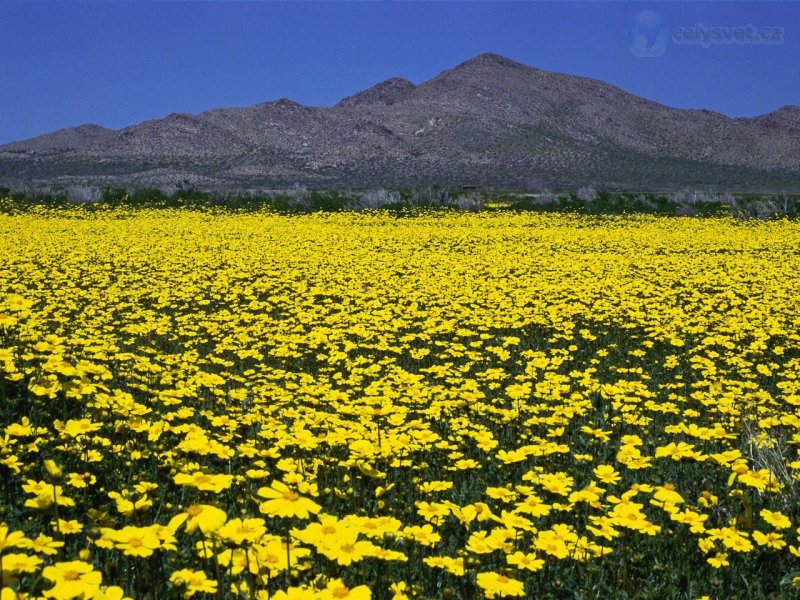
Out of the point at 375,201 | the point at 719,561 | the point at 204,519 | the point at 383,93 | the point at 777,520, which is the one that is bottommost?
the point at 719,561

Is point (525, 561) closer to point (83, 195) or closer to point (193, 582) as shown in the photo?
point (193, 582)

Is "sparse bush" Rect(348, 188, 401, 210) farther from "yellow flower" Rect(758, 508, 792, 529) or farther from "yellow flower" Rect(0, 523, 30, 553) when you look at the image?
"yellow flower" Rect(0, 523, 30, 553)

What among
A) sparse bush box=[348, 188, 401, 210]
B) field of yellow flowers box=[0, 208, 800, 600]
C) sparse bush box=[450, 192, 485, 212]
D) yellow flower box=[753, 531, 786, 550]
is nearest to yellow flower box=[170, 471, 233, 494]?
field of yellow flowers box=[0, 208, 800, 600]

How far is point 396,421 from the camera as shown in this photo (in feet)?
15.4

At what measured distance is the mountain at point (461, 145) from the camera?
7088cm

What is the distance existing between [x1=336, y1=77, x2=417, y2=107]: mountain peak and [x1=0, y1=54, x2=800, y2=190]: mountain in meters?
31.4

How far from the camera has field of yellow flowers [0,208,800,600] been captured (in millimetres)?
2865

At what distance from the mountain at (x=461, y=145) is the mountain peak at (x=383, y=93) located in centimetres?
3138

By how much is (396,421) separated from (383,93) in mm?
170287

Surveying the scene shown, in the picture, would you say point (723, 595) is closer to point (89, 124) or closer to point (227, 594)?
point (227, 594)

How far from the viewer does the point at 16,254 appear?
50.0 feet

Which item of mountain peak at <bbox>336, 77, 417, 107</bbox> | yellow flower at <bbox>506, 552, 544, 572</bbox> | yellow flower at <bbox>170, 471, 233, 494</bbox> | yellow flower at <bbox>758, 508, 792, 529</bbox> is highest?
mountain peak at <bbox>336, 77, 417, 107</bbox>

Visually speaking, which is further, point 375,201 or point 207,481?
point 375,201

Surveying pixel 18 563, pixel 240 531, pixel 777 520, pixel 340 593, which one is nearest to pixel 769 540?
pixel 777 520
